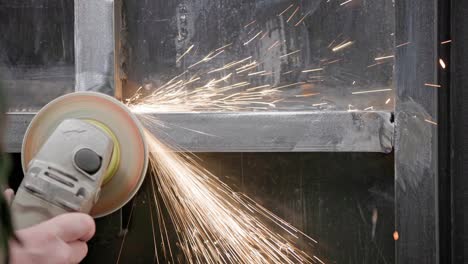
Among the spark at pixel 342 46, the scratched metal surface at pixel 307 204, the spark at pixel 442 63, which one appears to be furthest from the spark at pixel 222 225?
the spark at pixel 442 63

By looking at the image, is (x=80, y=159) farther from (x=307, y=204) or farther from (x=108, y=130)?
(x=307, y=204)

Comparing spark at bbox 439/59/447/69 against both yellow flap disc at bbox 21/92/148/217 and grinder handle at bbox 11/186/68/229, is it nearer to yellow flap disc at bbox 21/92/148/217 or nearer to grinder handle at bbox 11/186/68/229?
yellow flap disc at bbox 21/92/148/217

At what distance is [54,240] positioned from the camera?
43.3 inches

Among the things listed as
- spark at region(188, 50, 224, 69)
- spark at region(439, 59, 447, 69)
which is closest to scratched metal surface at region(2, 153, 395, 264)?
spark at region(188, 50, 224, 69)

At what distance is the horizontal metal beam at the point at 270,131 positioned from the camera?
139cm

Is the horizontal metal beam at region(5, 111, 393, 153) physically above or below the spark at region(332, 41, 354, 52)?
below

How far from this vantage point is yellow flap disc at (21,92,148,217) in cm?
132

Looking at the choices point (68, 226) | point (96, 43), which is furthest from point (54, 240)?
point (96, 43)

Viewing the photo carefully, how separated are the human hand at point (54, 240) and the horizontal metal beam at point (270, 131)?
0.38 meters

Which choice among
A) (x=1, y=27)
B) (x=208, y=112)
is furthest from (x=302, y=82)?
(x=1, y=27)

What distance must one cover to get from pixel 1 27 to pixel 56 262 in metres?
0.89

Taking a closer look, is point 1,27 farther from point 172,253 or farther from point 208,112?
point 172,253

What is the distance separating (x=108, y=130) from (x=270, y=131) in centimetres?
46

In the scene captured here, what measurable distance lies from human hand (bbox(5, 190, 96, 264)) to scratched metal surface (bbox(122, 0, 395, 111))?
0.54m
